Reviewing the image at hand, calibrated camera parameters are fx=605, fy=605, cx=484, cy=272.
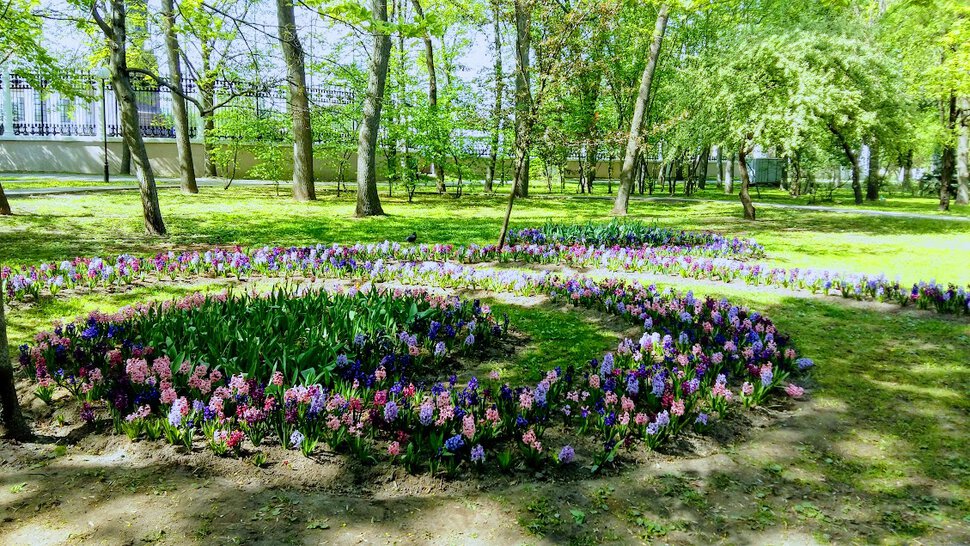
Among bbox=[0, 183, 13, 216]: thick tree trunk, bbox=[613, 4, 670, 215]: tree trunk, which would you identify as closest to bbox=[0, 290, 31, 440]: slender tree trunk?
bbox=[0, 183, 13, 216]: thick tree trunk

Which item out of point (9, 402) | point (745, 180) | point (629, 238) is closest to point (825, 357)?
point (629, 238)

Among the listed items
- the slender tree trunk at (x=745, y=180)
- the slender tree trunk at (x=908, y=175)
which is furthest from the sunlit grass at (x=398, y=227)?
the slender tree trunk at (x=908, y=175)

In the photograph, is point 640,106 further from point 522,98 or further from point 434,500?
point 434,500

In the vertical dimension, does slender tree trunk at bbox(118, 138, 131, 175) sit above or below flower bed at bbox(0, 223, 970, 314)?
above

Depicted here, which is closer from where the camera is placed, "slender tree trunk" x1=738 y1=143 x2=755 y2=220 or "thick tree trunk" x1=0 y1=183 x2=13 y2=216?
"thick tree trunk" x1=0 y1=183 x2=13 y2=216

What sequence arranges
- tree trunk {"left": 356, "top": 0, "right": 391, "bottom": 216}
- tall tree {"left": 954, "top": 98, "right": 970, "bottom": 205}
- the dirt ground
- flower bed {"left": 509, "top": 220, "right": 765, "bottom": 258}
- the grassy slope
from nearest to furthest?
1. the dirt ground
2. the grassy slope
3. flower bed {"left": 509, "top": 220, "right": 765, "bottom": 258}
4. tree trunk {"left": 356, "top": 0, "right": 391, "bottom": 216}
5. tall tree {"left": 954, "top": 98, "right": 970, "bottom": 205}

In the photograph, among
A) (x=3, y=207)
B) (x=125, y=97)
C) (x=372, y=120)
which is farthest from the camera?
(x=372, y=120)

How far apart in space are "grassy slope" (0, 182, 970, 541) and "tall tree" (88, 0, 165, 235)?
58 centimetres

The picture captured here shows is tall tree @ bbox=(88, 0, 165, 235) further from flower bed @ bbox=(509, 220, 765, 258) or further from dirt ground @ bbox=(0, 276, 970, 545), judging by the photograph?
dirt ground @ bbox=(0, 276, 970, 545)

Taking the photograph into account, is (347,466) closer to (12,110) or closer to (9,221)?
(9,221)

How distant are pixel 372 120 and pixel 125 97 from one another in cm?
628

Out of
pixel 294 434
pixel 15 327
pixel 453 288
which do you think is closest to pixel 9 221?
pixel 15 327

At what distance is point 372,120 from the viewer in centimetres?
1545

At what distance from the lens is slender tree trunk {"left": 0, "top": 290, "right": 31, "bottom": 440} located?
3090 mm
